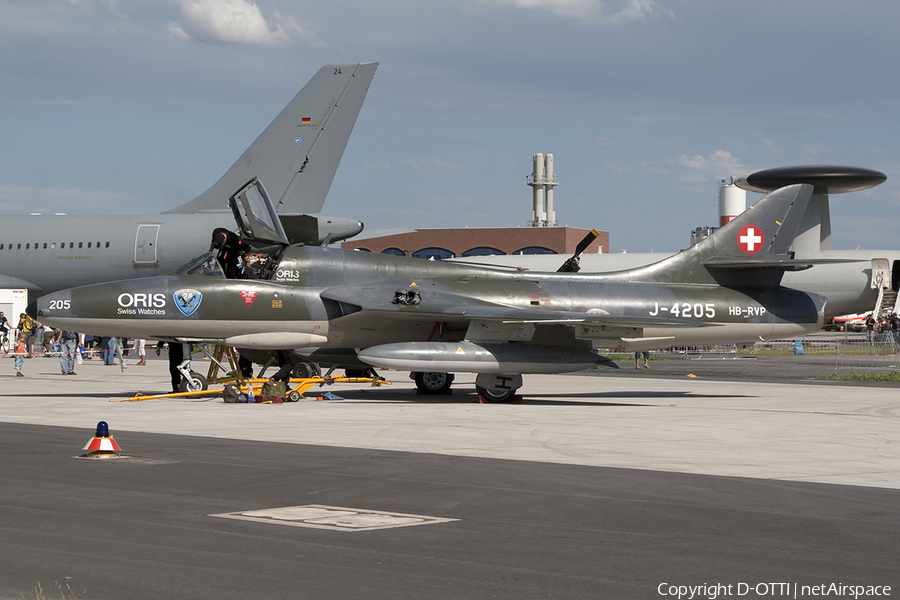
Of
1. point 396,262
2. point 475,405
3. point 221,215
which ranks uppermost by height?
point 221,215

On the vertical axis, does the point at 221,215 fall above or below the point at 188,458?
above

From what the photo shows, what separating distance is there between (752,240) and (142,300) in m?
13.2

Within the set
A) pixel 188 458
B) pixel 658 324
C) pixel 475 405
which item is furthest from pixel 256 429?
pixel 658 324

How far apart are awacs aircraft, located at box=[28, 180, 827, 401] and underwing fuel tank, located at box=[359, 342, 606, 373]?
25 millimetres

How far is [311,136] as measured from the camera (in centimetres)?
3269

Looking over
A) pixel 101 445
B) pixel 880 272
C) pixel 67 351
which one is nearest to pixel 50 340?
pixel 67 351

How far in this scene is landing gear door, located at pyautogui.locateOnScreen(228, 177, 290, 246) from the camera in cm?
1997

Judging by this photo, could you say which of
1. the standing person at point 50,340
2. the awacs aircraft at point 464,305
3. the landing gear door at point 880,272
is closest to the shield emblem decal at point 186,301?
the awacs aircraft at point 464,305

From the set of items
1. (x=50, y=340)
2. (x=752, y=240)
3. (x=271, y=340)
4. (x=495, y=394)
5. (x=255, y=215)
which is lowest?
(x=495, y=394)

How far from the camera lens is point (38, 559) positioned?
19.9 feet

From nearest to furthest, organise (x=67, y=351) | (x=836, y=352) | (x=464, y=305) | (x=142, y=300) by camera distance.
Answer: (x=142, y=300), (x=464, y=305), (x=67, y=351), (x=836, y=352)

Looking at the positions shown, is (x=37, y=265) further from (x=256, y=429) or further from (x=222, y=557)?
(x=222, y=557)

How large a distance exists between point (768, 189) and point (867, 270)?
768 inches

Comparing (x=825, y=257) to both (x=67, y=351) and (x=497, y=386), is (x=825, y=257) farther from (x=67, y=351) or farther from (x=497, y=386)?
(x=67, y=351)
